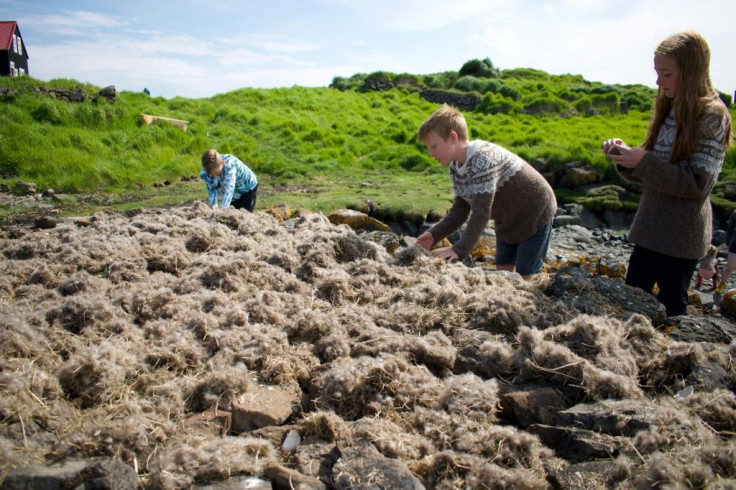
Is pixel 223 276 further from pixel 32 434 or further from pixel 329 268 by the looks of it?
pixel 32 434

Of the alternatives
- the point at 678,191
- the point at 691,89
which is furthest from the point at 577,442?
the point at 691,89

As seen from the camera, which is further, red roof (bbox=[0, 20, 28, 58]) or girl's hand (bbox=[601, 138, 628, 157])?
red roof (bbox=[0, 20, 28, 58])

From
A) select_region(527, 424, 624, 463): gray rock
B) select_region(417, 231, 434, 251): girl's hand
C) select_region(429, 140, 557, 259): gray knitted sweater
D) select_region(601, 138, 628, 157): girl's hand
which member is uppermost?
select_region(601, 138, 628, 157): girl's hand

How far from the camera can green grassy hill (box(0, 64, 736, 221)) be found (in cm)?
1101

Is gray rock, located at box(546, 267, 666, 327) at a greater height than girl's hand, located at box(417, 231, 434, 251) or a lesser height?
lesser

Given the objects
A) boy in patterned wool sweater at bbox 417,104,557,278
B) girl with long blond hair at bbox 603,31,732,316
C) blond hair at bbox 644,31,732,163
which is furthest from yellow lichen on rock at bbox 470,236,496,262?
blond hair at bbox 644,31,732,163

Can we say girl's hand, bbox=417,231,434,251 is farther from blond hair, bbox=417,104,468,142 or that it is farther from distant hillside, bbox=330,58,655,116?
distant hillside, bbox=330,58,655,116

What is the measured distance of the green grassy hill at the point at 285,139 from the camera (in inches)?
433

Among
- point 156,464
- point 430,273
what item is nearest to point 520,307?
point 430,273

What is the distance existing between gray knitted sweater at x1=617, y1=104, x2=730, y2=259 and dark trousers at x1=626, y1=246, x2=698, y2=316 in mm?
118

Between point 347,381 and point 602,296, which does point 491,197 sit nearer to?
point 602,296

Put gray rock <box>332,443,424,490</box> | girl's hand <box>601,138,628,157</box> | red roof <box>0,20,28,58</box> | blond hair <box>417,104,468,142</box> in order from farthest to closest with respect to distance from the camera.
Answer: red roof <box>0,20,28,58</box>
blond hair <box>417,104,468,142</box>
girl's hand <box>601,138,628,157</box>
gray rock <box>332,443,424,490</box>

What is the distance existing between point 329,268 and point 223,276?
2.38 feet

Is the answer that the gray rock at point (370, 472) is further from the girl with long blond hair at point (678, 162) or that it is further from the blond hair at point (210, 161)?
the blond hair at point (210, 161)
